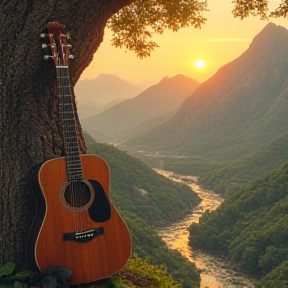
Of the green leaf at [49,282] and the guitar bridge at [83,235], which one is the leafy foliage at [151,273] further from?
the green leaf at [49,282]

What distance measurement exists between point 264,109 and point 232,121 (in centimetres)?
911

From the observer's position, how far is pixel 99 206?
12.8 ft

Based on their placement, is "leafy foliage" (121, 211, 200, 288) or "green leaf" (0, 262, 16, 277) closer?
"green leaf" (0, 262, 16, 277)

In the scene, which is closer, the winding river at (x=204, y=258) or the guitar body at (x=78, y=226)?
the guitar body at (x=78, y=226)

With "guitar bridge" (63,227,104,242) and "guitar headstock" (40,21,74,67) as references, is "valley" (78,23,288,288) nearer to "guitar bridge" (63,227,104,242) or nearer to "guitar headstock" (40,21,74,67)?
"guitar bridge" (63,227,104,242)

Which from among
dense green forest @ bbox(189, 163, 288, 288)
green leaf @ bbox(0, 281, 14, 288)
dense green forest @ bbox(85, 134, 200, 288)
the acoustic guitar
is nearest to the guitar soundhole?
the acoustic guitar

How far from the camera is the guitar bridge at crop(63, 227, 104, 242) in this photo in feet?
12.3

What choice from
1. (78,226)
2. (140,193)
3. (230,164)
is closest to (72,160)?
(78,226)

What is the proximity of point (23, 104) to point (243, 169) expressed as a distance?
74318mm

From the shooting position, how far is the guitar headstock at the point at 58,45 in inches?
153

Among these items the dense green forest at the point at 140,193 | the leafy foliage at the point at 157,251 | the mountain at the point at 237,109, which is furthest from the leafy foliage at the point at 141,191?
the mountain at the point at 237,109

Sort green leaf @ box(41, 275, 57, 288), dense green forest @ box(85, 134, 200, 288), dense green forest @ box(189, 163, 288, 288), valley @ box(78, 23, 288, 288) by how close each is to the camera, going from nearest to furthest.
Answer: green leaf @ box(41, 275, 57, 288) < dense green forest @ box(189, 163, 288, 288) < valley @ box(78, 23, 288, 288) < dense green forest @ box(85, 134, 200, 288)

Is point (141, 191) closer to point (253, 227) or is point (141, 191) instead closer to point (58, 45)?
point (253, 227)

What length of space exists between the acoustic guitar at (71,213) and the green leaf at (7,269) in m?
0.16
